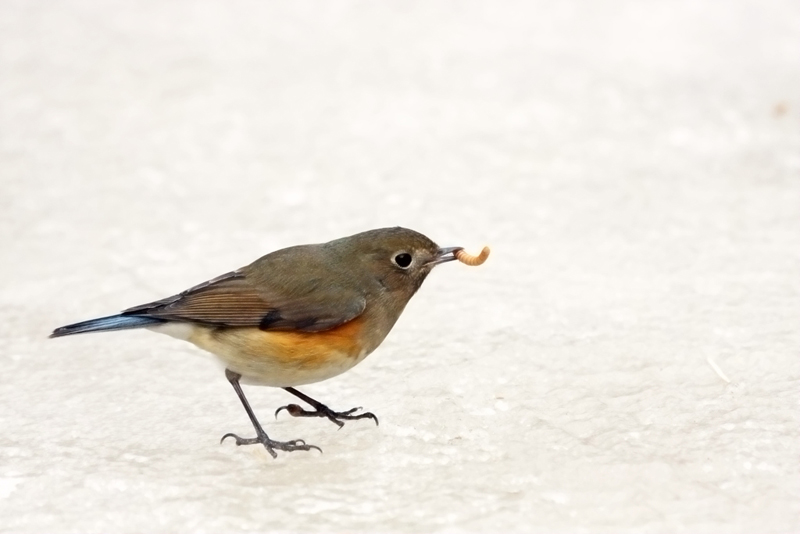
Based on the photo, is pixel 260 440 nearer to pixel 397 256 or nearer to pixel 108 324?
pixel 108 324

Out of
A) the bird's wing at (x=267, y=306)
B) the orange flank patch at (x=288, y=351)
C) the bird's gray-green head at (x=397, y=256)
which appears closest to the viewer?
the orange flank patch at (x=288, y=351)

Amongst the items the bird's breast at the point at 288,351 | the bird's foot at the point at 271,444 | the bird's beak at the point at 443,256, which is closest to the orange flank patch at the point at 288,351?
the bird's breast at the point at 288,351

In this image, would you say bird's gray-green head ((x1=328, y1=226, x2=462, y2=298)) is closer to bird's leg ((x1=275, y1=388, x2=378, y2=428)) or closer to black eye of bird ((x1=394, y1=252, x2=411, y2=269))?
black eye of bird ((x1=394, y1=252, x2=411, y2=269))

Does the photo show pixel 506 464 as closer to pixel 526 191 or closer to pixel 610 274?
pixel 610 274

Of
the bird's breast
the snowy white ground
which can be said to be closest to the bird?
the bird's breast

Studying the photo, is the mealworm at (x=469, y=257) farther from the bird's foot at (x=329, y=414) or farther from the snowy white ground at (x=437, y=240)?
the bird's foot at (x=329, y=414)

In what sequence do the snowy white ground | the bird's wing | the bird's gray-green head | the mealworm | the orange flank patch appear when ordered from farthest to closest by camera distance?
the mealworm → the bird's gray-green head → the bird's wing → the orange flank patch → the snowy white ground
